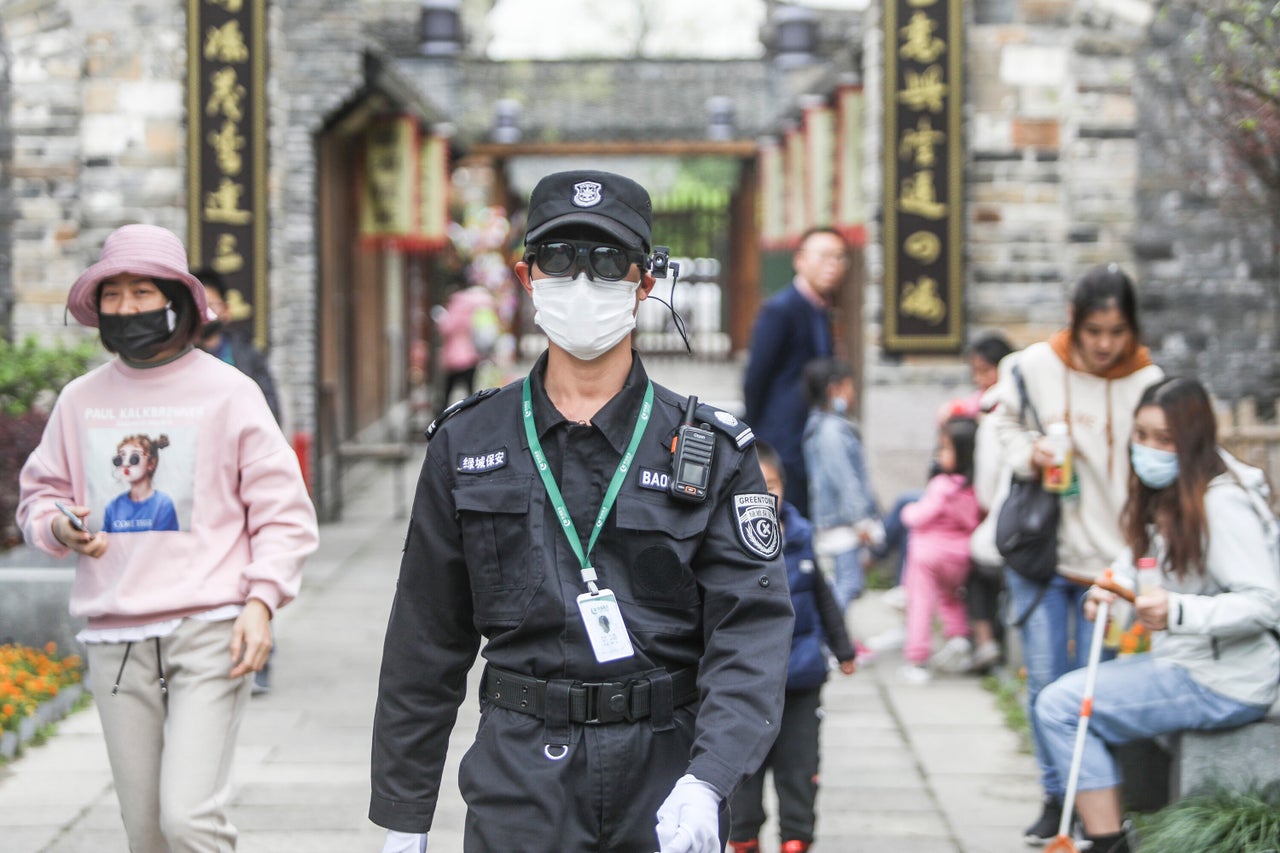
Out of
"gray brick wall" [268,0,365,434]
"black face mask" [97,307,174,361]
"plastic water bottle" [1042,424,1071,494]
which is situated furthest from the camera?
"gray brick wall" [268,0,365,434]

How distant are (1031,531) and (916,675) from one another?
2.66 meters

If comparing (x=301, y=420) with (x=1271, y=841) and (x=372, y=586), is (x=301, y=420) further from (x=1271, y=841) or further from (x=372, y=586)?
(x=1271, y=841)

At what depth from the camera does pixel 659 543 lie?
9.75 feet

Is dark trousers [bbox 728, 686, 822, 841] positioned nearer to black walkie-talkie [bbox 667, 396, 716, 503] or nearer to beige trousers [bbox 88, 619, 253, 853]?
beige trousers [bbox 88, 619, 253, 853]

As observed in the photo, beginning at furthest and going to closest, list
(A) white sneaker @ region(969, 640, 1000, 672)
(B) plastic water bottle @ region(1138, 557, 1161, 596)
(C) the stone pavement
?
(A) white sneaker @ region(969, 640, 1000, 672) → (C) the stone pavement → (B) plastic water bottle @ region(1138, 557, 1161, 596)

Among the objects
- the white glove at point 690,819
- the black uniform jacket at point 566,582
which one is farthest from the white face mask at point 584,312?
the white glove at point 690,819

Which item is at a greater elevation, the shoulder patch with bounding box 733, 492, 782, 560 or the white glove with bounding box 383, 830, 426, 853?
the shoulder patch with bounding box 733, 492, 782, 560

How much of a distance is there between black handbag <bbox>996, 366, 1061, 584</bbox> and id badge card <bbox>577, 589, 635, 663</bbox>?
2.71 meters

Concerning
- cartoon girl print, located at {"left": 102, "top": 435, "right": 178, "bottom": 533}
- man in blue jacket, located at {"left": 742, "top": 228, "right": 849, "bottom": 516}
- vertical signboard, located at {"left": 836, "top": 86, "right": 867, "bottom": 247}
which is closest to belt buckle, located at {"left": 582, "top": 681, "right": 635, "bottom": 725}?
cartoon girl print, located at {"left": 102, "top": 435, "right": 178, "bottom": 533}

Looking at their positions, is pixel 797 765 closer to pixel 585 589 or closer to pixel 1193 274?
pixel 585 589

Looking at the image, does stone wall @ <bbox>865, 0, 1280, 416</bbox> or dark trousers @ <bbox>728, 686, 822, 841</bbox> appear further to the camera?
stone wall @ <bbox>865, 0, 1280, 416</bbox>

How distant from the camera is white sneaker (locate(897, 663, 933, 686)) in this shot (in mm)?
7859

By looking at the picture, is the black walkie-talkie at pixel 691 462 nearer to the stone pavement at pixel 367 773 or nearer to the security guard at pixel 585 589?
the security guard at pixel 585 589

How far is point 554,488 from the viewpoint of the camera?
2.99 meters
